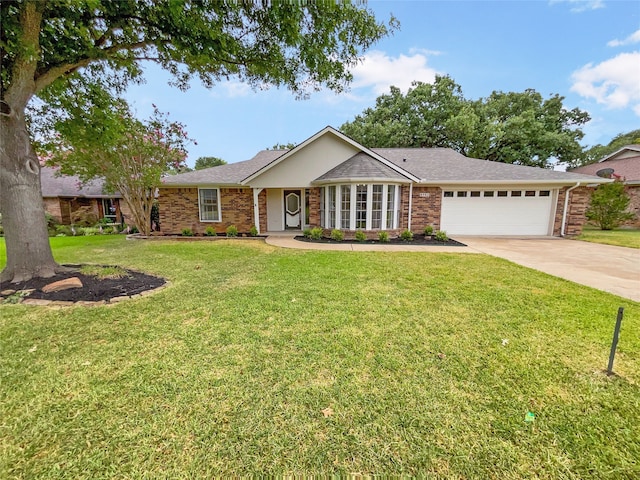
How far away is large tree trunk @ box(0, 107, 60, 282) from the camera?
4871mm

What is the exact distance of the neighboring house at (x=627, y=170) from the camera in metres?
15.7

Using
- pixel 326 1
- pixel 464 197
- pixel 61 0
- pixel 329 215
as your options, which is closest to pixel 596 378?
pixel 326 1

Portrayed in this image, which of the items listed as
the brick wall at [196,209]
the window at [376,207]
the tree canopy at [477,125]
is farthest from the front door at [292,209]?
the tree canopy at [477,125]

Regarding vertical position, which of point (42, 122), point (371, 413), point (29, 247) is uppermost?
point (42, 122)

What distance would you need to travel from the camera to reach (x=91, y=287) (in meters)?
4.97

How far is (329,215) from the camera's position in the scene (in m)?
11.8

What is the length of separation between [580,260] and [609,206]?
10769 millimetres

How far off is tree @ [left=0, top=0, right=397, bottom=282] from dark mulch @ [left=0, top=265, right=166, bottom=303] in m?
0.26

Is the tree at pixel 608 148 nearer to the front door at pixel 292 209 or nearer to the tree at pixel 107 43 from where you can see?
the front door at pixel 292 209

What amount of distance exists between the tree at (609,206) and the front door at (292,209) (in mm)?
15591

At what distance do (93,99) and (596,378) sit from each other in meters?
10.1

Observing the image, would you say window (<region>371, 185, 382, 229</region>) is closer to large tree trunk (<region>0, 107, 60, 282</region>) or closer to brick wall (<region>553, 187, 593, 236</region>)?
brick wall (<region>553, 187, 593, 236</region>)

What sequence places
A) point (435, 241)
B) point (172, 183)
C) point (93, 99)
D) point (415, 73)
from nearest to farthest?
1. point (93, 99)
2. point (435, 241)
3. point (172, 183)
4. point (415, 73)

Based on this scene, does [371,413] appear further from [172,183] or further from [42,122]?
[172,183]
